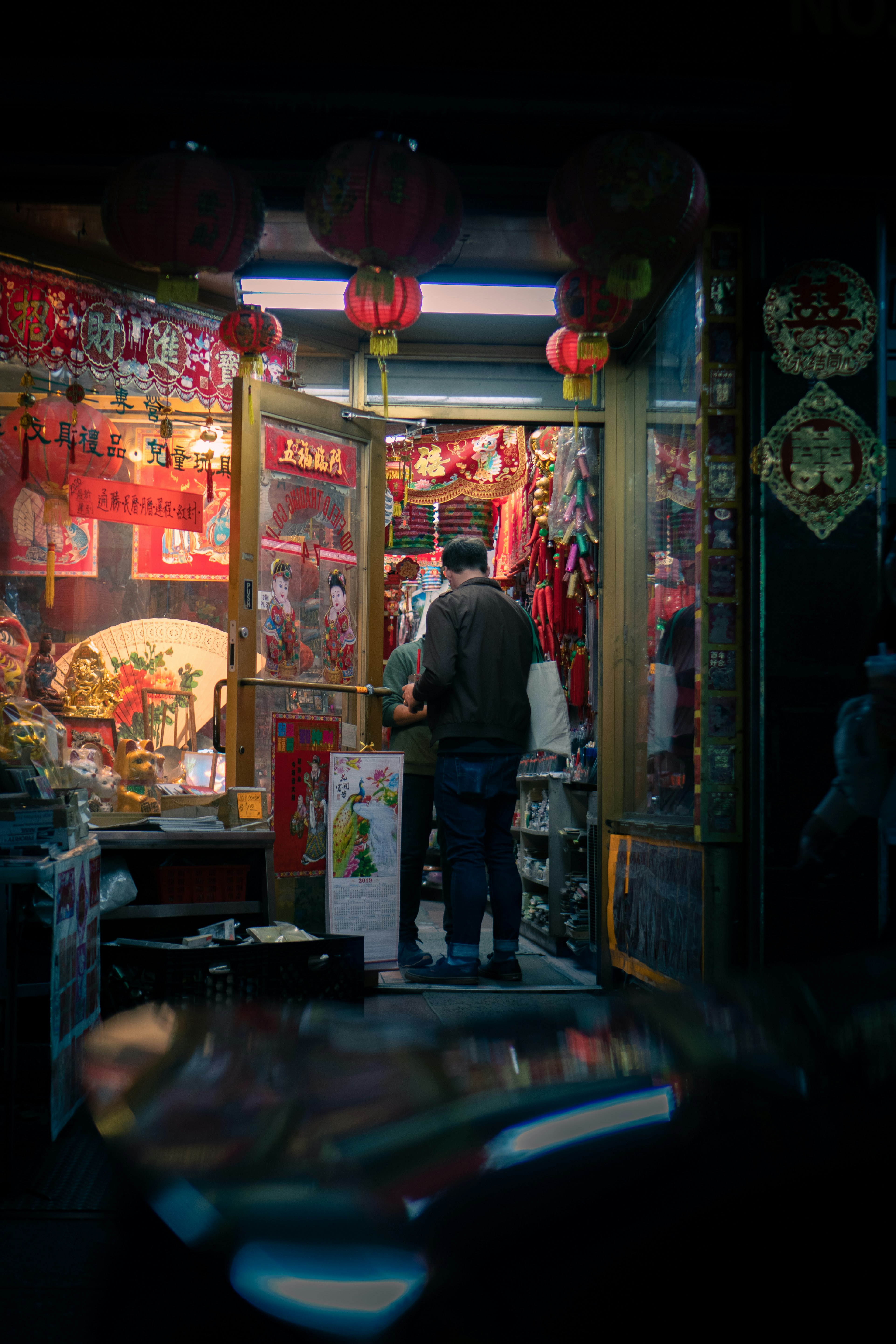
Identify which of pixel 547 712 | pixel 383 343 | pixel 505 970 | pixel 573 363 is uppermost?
pixel 573 363

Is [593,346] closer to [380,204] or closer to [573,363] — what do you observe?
[573,363]

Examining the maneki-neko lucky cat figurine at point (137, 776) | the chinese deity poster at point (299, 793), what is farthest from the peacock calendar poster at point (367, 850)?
the maneki-neko lucky cat figurine at point (137, 776)

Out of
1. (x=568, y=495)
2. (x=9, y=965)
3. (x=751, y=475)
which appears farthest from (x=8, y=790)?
(x=568, y=495)

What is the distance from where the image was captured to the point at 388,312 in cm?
439

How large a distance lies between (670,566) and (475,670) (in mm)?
1064

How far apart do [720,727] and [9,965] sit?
276cm

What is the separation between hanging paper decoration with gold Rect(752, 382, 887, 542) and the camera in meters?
4.12

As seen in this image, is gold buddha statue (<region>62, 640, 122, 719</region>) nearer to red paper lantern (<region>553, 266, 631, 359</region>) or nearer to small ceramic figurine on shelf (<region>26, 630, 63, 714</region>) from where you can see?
small ceramic figurine on shelf (<region>26, 630, 63, 714</region>)

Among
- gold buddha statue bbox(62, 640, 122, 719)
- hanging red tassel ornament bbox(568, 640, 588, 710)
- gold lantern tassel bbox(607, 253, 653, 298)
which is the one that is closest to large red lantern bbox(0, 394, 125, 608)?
gold buddha statue bbox(62, 640, 122, 719)

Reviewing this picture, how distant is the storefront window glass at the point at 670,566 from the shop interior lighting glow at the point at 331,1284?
3830 millimetres

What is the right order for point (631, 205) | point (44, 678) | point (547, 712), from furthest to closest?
point (44, 678) < point (547, 712) < point (631, 205)

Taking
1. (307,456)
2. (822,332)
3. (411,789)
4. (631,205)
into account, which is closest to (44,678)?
(307,456)

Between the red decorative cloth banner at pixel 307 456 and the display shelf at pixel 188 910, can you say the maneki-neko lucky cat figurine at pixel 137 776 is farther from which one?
the red decorative cloth banner at pixel 307 456

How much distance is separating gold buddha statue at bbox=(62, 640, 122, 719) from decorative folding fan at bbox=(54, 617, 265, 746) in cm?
5
